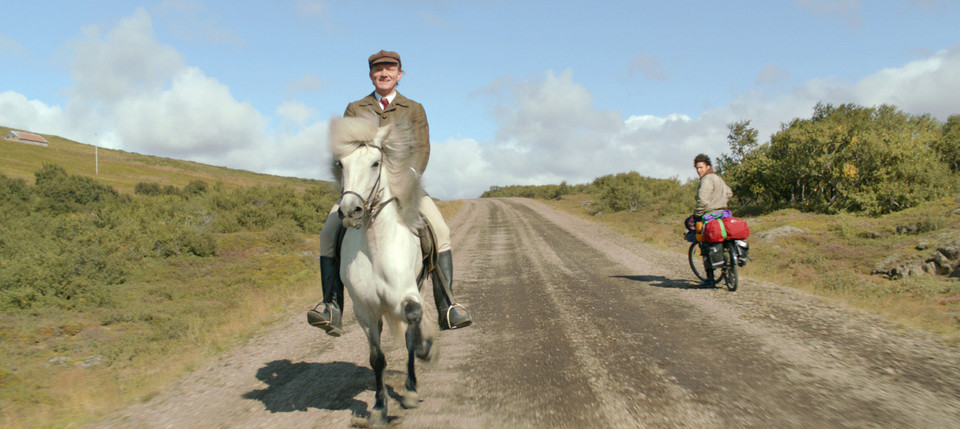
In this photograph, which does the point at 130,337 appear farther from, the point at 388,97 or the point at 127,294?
the point at 388,97

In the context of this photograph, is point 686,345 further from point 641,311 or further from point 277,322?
point 277,322

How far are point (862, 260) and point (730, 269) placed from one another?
6846mm

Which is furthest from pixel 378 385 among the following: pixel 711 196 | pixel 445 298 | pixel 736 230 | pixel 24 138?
pixel 24 138

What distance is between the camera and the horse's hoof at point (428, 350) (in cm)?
374

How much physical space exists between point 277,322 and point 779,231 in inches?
664

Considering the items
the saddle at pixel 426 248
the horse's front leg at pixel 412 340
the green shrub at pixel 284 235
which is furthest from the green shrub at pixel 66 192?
the horse's front leg at pixel 412 340

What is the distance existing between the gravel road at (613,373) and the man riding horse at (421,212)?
530 mm

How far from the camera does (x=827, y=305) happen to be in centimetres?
683

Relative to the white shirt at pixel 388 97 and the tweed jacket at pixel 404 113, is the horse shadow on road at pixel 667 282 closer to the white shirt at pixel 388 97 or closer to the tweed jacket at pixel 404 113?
the tweed jacket at pixel 404 113

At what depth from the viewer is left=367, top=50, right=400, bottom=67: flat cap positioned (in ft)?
13.8

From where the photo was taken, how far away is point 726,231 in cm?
840

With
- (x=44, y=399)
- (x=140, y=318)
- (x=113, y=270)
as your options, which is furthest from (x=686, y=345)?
(x=113, y=270)

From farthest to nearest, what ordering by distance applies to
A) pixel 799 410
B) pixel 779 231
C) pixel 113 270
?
pixel 779 231 → pixel 113 270 → pixel 799 410

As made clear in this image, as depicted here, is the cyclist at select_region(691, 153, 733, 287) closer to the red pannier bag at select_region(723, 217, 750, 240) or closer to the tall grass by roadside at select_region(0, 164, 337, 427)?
the red pannier bag at select_region(723, 217, 750, 240)
